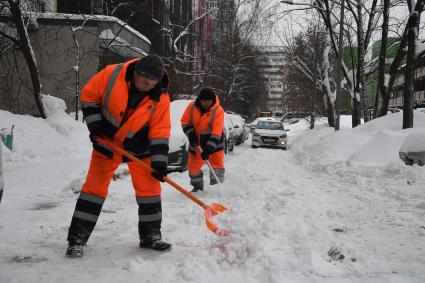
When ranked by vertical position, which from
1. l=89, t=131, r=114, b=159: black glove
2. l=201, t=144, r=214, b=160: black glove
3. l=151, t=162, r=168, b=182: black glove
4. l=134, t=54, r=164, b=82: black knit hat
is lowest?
l=201, t=144, r=214, b=160: black glove

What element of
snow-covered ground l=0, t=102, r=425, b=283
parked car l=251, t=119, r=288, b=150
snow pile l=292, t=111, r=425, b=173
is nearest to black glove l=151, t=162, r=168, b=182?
snow-covered ground l=0, t=102, r=425, b=283

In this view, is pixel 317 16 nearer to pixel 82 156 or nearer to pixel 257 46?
pixel 257 46

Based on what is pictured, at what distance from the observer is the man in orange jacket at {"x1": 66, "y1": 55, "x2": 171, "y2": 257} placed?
3.57 metres

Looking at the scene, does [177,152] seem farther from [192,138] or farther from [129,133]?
[129,133]

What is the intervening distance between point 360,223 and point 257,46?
36394 millimetres

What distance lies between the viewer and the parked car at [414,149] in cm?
821

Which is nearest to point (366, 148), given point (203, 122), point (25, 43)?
point (203, 122)

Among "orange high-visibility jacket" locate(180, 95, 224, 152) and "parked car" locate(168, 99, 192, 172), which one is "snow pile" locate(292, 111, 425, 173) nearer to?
"parked car" locate(168, 99, 192, 172)

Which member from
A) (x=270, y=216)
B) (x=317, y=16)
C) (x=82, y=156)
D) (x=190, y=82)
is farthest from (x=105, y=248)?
(x=317, y=16)

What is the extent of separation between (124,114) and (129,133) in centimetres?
16

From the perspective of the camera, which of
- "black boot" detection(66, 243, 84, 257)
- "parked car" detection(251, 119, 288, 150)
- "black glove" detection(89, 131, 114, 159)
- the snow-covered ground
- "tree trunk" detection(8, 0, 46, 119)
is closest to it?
the snow-covered ground

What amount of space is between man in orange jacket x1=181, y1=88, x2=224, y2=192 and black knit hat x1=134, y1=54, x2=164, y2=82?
9.95ft

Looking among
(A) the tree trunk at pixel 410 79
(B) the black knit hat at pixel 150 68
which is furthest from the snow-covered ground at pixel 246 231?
(A) the tree trunk at pixel 410 79

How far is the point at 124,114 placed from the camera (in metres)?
3.69
